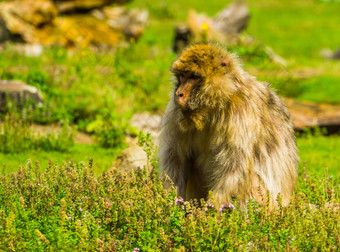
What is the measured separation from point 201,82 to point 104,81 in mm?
6624

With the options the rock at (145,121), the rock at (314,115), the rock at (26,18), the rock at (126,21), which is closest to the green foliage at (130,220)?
the rock at (145,121)

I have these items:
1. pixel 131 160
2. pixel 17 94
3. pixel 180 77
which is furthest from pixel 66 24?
pixel 180 77

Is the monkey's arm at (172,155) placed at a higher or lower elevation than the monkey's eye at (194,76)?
lower

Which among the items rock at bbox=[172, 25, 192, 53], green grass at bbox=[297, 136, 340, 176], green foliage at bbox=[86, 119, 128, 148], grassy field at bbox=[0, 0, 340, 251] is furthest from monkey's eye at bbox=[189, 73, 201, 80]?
rock at bbox=[172, 25, 192, 53]

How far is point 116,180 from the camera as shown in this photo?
5.15 meters

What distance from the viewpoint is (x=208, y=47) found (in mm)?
5469

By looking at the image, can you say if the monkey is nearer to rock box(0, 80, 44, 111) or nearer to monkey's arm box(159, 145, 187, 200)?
monkey's arm box(159, 145, 187, 200)

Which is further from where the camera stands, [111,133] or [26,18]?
[26,18]

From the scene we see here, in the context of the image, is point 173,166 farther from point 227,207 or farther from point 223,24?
point 223,24

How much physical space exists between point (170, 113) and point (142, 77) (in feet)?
20.4

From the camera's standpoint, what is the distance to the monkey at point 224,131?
5.28m

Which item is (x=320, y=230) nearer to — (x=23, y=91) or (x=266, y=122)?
(x=266, y=122)

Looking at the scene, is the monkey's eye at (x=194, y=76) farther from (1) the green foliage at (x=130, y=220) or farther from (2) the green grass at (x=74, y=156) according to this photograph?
(2) the green grass at (x=74, y=156)

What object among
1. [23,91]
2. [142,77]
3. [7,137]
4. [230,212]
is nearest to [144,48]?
[142,77]
